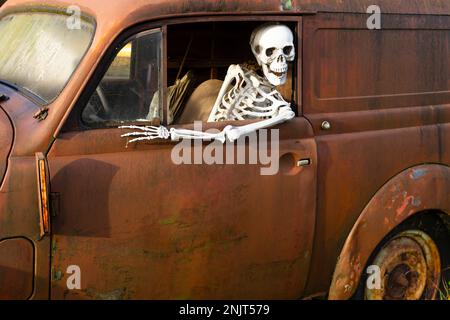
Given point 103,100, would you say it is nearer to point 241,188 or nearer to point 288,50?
point 241,188

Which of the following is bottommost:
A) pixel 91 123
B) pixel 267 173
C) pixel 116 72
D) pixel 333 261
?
pixel 333 261

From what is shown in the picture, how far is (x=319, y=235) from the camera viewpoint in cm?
351

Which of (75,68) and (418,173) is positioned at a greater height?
Result: (75,68)

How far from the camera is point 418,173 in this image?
3.73 m

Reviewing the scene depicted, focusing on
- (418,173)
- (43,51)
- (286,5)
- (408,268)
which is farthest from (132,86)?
(408,268)

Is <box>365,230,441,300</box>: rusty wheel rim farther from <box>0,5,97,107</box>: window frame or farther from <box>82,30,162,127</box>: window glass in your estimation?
<box>0,5,97,107</box>: window frame

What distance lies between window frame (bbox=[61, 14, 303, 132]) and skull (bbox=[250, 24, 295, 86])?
0.05 meters

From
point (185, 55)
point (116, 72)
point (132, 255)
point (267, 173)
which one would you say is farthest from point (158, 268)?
point (185, 55)

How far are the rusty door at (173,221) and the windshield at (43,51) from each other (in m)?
0.32

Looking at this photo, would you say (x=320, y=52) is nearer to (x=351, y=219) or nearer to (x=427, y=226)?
(x=351, y=219)

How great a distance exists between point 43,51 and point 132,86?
0.49 metres

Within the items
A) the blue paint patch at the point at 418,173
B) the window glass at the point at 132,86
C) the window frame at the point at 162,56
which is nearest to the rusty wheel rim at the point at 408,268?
the blue paint patch at the point at 418,173

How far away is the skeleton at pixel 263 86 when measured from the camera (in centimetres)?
335

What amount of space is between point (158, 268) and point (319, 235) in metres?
0.86
